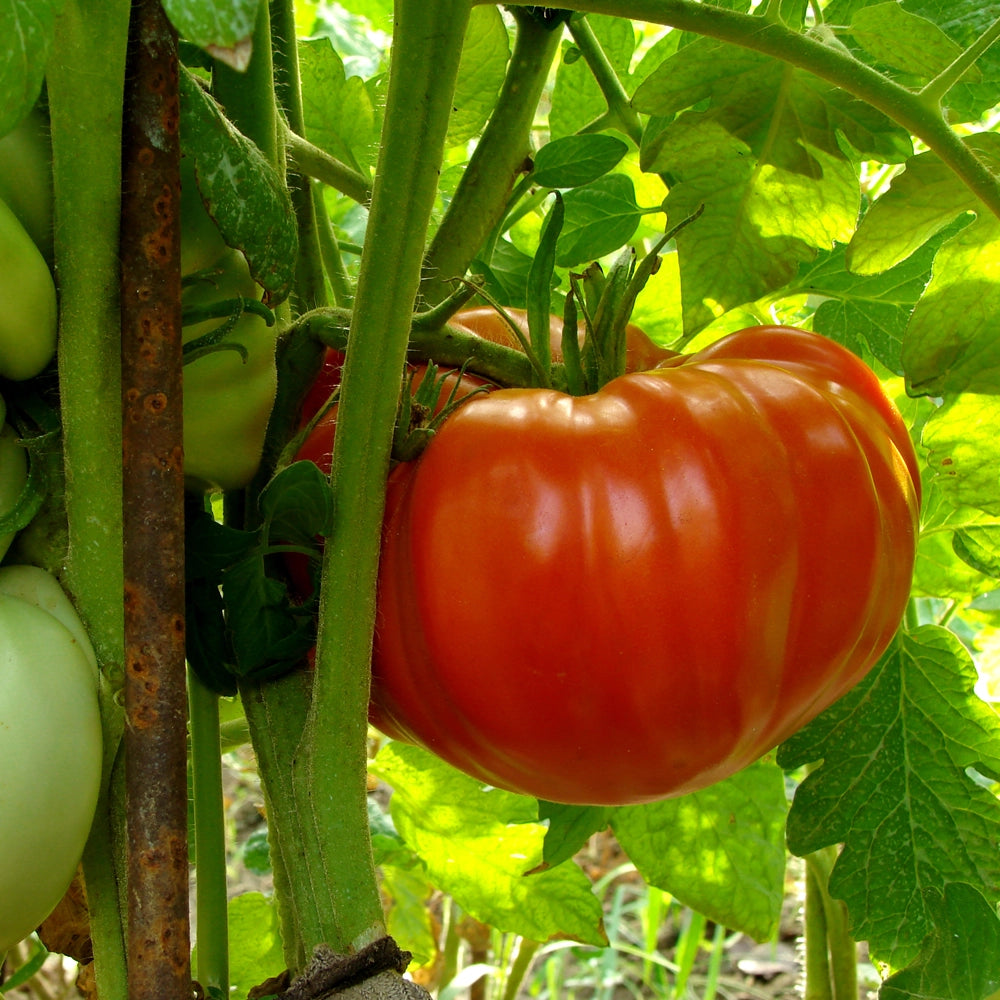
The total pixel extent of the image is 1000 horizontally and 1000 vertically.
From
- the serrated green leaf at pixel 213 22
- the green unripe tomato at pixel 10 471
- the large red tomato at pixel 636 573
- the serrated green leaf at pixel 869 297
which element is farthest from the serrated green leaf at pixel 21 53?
the serrated green leaf at pixel 869 297

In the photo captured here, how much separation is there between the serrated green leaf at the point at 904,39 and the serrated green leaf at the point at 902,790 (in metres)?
0.36

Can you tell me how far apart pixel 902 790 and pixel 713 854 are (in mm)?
147

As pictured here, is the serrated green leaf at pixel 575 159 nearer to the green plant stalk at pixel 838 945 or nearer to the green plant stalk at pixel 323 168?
the green plant stalk at pixel 323 168

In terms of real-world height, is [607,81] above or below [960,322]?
above

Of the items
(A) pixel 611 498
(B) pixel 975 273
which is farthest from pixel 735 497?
(B) pixel 975 273

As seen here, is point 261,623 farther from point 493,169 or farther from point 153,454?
point 493,169

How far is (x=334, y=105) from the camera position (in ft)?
2.63

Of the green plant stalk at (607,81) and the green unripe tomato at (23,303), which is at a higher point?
the green plant stalk at (607,81)

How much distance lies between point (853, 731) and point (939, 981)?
0.16m

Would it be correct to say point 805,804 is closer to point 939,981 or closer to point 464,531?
point 939,981

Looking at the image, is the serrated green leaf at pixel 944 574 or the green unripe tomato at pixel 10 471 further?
the serrated green leaf at pixel 944 574

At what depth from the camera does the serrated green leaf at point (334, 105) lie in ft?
2.63

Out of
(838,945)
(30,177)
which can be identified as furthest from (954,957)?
(30,177)

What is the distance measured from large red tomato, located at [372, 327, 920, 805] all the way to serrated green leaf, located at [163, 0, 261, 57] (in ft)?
0.83
